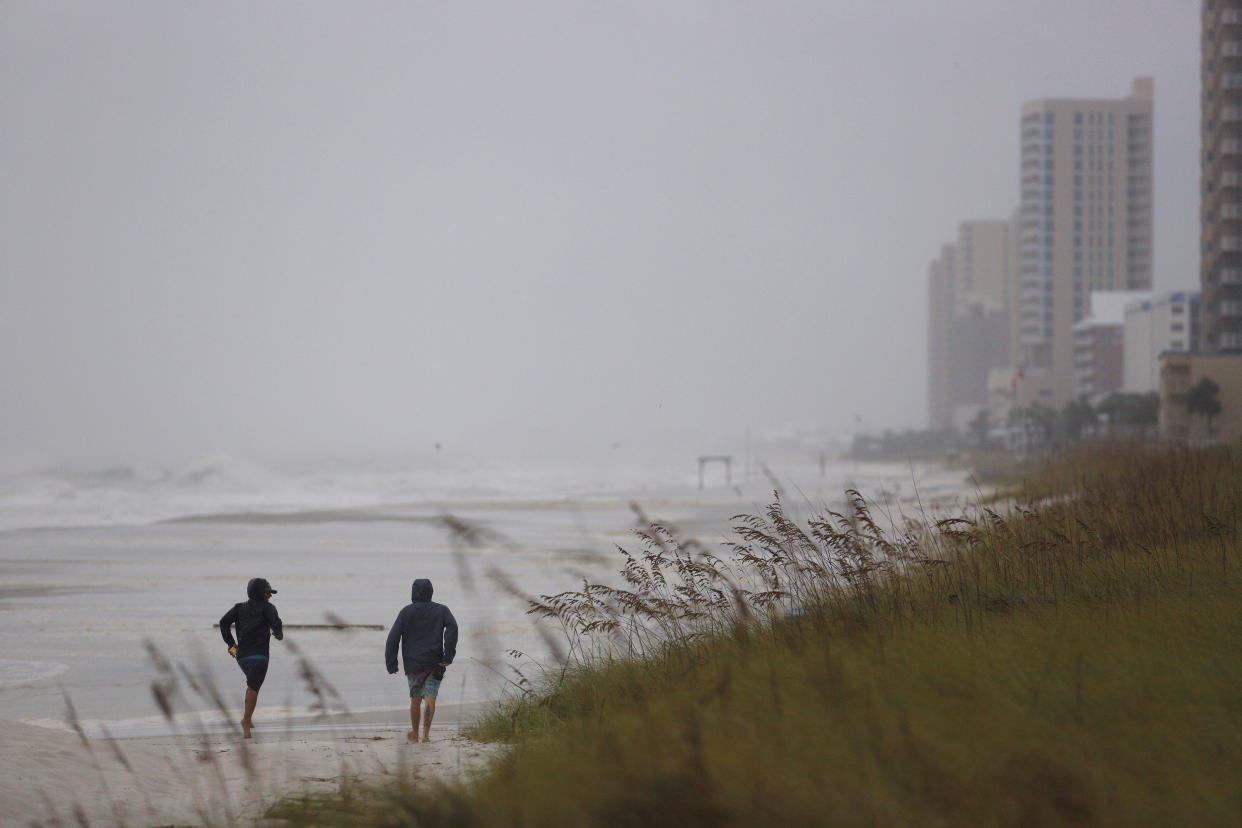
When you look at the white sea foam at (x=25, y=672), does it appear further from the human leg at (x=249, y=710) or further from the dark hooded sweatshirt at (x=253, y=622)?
the human leg at (x=249, y=710)

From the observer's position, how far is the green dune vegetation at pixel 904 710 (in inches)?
160

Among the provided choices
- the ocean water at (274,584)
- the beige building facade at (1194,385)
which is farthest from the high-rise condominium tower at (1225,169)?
the ocean water at (274,584)

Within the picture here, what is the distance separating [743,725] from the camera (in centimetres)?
492

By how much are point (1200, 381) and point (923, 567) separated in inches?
2505

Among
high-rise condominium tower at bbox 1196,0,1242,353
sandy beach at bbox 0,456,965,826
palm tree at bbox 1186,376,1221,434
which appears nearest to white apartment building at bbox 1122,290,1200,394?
high-rise condominium tower at bbox 1196,0,1242,353

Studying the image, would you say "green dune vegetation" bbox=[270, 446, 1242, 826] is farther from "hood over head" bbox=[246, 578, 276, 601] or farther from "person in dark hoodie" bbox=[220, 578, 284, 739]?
"hood over head" bbox=[246, 578, 276, 601]

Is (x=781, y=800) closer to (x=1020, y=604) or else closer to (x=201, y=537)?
(x=1020, y=604)

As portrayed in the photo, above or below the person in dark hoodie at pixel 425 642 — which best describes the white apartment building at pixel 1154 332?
above

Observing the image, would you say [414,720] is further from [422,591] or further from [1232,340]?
[1232,340]

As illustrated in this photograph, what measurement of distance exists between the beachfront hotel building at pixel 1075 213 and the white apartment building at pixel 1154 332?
42.9m

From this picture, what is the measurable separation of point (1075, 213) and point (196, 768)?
593ft

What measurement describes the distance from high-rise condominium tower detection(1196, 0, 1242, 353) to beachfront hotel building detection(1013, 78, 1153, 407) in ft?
317

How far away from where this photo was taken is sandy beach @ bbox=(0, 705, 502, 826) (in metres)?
6.72

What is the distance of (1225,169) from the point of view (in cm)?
6938
